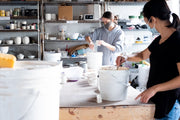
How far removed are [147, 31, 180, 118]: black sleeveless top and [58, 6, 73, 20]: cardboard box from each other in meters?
3.84

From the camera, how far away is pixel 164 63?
5.07 ft

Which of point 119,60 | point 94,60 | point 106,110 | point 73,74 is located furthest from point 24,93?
point 94,60

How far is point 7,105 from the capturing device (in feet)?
2.51

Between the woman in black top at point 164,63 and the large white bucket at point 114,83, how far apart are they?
0.43 ft

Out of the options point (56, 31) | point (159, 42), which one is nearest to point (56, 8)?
point (56, 31)

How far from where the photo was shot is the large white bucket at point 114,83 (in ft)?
5.05

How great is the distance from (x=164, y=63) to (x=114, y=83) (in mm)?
356

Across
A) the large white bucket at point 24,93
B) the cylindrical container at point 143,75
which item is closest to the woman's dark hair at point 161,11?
the large white bucket at point 24,93

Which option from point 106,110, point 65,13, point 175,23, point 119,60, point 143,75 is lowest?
point 143,75

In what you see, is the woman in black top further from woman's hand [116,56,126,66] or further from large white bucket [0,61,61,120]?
large white bucket [0,61,61,120]

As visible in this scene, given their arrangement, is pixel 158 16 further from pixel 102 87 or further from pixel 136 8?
pixel 136 8

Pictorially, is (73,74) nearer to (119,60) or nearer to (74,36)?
(119,60)

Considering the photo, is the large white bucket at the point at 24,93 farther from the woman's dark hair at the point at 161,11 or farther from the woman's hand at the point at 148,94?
the woman's dark hair at the point at 161,11

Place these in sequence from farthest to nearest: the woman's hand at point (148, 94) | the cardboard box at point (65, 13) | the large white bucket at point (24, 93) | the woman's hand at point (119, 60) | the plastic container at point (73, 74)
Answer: the cardboard box at point (65, 13) < the plastic container at point (73, 74) < the woman's hand at point (119, 60) < the woman's hand at point (148, 94) < the large white bucket at point (24, 93)
